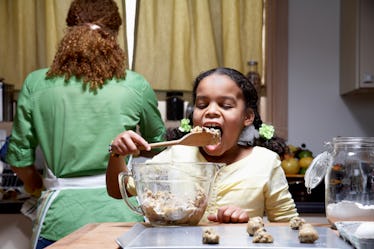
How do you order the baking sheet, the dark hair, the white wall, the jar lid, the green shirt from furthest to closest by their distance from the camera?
the white wall, the green shirt, the dark hair, the jar lid, the baking sheet

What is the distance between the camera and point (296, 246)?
0.71 m

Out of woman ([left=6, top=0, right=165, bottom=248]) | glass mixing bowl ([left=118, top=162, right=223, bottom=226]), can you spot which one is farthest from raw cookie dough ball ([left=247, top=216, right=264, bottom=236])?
woman ([left=6, top=0, right=165, bottom=248])

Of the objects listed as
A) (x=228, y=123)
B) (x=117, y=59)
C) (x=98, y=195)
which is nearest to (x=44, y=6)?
(x=117, y=59)

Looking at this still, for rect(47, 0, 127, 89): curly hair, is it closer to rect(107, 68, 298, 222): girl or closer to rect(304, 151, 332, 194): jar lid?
rect(107, 68, 298, 222): girl

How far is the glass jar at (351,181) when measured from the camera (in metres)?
0.91

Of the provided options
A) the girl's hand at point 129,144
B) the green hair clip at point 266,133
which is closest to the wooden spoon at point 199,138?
the girl's hand at point 129,144

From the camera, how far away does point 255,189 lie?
129cm

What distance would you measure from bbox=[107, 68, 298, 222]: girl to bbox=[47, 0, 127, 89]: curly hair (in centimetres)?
47

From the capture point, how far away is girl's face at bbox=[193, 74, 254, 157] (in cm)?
130

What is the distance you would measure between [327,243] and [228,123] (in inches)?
24.4

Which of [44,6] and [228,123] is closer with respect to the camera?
[228,123]

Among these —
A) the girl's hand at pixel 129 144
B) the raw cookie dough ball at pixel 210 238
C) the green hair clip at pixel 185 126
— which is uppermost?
the girl's hand at pixel 129 144

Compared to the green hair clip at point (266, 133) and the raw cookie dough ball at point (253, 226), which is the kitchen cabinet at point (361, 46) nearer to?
the green hair clip at point (266, 133)

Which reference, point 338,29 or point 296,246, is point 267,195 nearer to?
point 296,246
